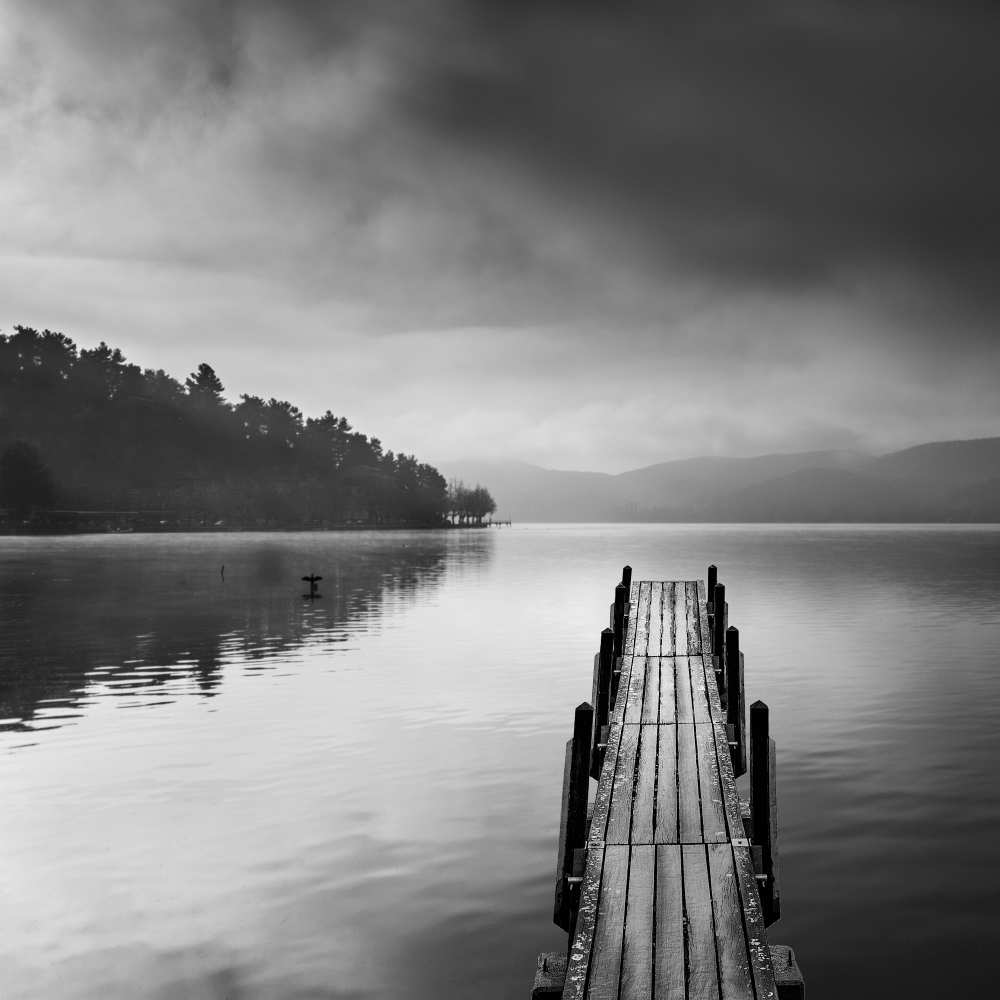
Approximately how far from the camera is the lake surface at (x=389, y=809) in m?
10.1

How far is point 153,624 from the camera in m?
41.6

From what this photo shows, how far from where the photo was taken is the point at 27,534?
7092 inches

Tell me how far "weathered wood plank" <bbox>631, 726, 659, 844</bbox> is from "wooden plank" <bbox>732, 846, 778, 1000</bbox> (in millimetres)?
933

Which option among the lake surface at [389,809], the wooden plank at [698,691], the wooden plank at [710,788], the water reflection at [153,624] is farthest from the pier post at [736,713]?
the water reflection at [153,624]

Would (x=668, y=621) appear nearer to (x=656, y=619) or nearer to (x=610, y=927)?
(x=656, y=619)

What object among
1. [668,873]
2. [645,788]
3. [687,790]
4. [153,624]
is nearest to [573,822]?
[645,788]

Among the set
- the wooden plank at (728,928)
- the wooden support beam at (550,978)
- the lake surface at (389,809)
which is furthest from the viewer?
the lake surface at (389,809)

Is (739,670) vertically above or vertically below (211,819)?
above

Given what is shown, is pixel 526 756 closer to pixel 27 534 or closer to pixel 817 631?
pixel 817 631

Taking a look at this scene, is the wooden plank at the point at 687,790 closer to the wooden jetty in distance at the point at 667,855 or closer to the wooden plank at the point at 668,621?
the wooden jetty in distance at the point at 667,855

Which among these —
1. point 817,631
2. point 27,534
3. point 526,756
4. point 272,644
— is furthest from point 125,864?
point 27,534

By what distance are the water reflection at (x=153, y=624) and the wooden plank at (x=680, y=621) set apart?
42.3ft

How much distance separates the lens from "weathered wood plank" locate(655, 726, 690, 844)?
31.7 feet

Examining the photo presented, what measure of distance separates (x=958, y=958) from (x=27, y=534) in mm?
195429
